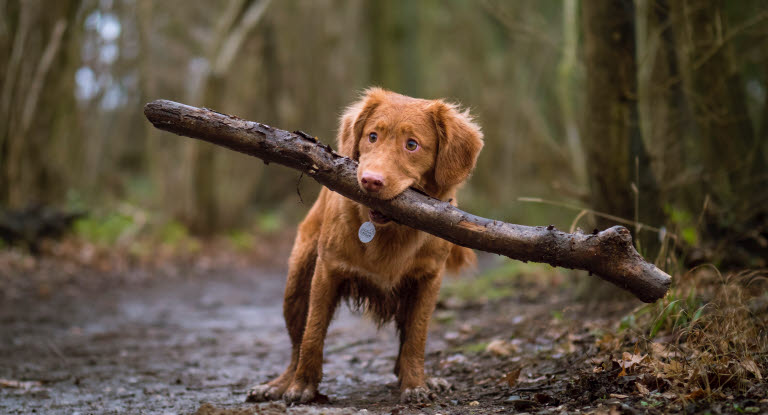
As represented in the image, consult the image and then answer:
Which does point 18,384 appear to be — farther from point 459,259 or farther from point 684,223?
point 684,223

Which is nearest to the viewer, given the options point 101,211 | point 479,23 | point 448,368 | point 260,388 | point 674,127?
point 260,388

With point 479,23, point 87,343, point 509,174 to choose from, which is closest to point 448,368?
point 87,343

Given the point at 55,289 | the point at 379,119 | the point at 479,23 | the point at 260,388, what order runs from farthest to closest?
the point at 479,23, the point at 55,289, the point at 260,388, the point at 379,119

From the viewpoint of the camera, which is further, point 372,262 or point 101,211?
point 101,211

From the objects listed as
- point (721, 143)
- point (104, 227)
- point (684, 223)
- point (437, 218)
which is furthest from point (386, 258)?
point (104, 227)

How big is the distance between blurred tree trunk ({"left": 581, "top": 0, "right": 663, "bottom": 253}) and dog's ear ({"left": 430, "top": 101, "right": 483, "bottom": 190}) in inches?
66.7

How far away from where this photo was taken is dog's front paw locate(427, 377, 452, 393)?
4004 mm

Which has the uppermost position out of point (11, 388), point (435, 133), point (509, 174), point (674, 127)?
point (509, 174)

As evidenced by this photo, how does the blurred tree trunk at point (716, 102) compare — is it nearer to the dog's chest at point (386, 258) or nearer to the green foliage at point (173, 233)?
the dog's chest at point (386, 258)

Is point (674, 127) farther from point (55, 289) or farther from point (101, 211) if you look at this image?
point (101, 211)

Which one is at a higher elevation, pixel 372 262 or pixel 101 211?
pixel 101 211

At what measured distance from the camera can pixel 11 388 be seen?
417 cm

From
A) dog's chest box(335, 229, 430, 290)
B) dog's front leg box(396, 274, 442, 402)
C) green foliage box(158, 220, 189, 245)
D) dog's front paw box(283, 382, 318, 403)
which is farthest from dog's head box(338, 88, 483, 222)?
green foliage box(158, 220, 189, 245)

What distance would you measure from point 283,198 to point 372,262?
16613 mm
